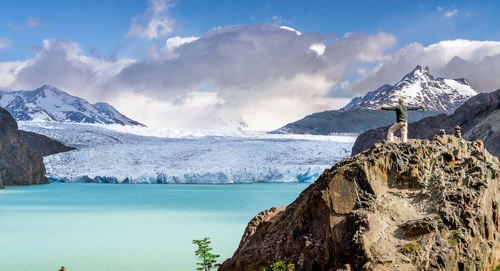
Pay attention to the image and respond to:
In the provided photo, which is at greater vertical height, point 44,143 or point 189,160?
point 44,143

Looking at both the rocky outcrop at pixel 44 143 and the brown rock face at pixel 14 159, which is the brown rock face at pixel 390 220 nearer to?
the brown rock face at pixel 14 159

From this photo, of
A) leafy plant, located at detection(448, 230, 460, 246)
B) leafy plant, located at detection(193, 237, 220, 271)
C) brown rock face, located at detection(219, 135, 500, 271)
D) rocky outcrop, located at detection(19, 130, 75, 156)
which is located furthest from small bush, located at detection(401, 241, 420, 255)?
rocky outcrop, located at detection(19, 130, 75, 156)

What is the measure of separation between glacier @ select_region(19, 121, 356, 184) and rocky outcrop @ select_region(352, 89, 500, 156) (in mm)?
3007

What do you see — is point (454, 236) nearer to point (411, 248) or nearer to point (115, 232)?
point (411, 248)

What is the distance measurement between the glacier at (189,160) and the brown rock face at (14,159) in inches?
88.0

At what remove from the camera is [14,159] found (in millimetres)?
37094

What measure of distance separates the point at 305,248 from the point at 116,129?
5364 cm

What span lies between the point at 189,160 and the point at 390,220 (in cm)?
3684

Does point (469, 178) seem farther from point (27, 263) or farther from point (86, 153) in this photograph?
point (86, 153)

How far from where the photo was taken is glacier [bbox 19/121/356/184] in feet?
126

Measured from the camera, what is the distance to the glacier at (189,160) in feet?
126

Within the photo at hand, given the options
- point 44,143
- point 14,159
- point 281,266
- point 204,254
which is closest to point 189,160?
point 14,159

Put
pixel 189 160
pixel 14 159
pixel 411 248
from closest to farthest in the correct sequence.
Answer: pixel 411 248 → pixel 14 159 → pixel 189 160

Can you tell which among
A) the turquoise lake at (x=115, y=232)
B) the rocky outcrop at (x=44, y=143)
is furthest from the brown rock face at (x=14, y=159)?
the turquoise lake at (x=115, y=232)
